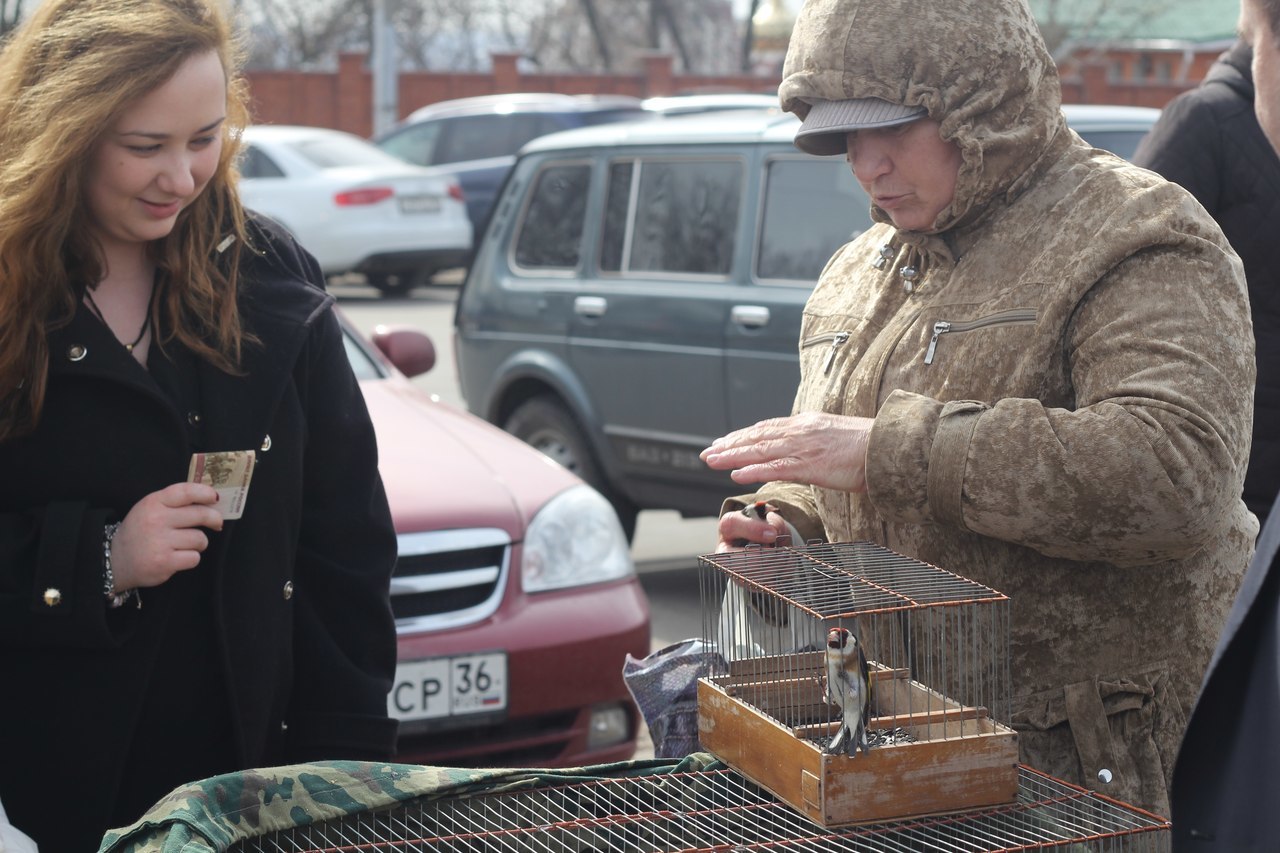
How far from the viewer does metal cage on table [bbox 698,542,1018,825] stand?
175 cm

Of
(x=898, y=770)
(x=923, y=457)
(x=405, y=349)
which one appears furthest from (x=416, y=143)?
(x=898, y=770)

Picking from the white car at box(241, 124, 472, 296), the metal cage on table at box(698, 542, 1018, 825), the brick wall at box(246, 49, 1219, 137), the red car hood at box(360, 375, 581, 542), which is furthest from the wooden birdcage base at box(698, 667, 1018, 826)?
the brick wall at box(246, 49, 1219, 137)

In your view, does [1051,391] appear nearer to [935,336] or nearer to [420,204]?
[935,336]

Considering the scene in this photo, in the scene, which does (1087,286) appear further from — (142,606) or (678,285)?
(678,285)

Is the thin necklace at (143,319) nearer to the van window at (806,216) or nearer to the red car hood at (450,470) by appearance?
the red car hood at (450,470)

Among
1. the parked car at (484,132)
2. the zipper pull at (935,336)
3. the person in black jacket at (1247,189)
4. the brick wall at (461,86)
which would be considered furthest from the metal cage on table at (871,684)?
the brick wall at (461,86)

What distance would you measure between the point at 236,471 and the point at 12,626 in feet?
1.24

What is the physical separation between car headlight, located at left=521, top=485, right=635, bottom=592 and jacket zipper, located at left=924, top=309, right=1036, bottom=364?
2.30m

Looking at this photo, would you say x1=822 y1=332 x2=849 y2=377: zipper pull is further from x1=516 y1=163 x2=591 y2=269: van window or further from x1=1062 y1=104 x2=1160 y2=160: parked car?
x1=516 y1=163 x2=591 y2=269: van window

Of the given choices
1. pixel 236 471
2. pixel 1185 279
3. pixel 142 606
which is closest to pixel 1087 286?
pixel 1185 279

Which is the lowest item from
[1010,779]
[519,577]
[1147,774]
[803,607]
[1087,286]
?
[519,577]

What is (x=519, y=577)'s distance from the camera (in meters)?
4.33

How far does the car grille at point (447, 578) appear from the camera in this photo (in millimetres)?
4184

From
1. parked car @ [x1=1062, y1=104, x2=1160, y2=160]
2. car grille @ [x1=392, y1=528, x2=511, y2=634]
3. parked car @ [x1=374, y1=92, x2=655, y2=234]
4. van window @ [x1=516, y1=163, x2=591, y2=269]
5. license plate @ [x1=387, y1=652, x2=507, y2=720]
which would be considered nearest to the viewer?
license plate @ [x1=387, y1=652, x2=507, y2=720]
